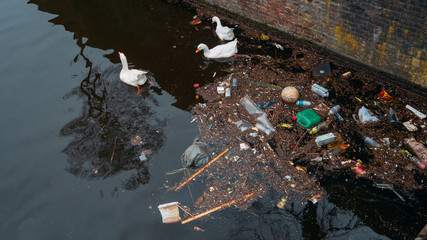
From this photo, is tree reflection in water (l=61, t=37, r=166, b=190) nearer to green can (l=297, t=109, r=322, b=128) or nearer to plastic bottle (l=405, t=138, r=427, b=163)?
green can (l=297, t=109, r=322, b=128)

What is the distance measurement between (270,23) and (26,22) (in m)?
7.40

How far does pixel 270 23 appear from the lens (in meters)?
8.84

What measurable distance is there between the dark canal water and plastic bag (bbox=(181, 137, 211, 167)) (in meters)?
0.21

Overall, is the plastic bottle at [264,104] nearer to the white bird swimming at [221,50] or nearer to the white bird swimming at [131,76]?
the white bird swimming at [221,50]

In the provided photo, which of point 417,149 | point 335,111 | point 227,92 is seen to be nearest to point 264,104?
point 227,92

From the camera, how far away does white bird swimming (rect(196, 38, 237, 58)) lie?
8109mm

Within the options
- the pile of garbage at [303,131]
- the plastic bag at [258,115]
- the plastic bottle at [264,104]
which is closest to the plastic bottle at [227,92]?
the pile of garbage at [303,131]

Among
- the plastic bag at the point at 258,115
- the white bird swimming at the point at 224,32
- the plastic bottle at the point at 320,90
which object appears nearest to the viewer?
the plastic bag at the point at 258,115

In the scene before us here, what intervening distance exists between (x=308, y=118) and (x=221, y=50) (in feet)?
9.34

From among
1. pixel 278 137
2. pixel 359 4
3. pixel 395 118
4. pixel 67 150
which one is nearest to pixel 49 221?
pixel 67 150

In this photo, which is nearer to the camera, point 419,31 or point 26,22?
point 419,31

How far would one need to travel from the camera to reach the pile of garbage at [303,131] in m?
5.71

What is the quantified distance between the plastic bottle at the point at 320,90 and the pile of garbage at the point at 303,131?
21 millimetres

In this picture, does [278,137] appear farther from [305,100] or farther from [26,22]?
[26,22]
